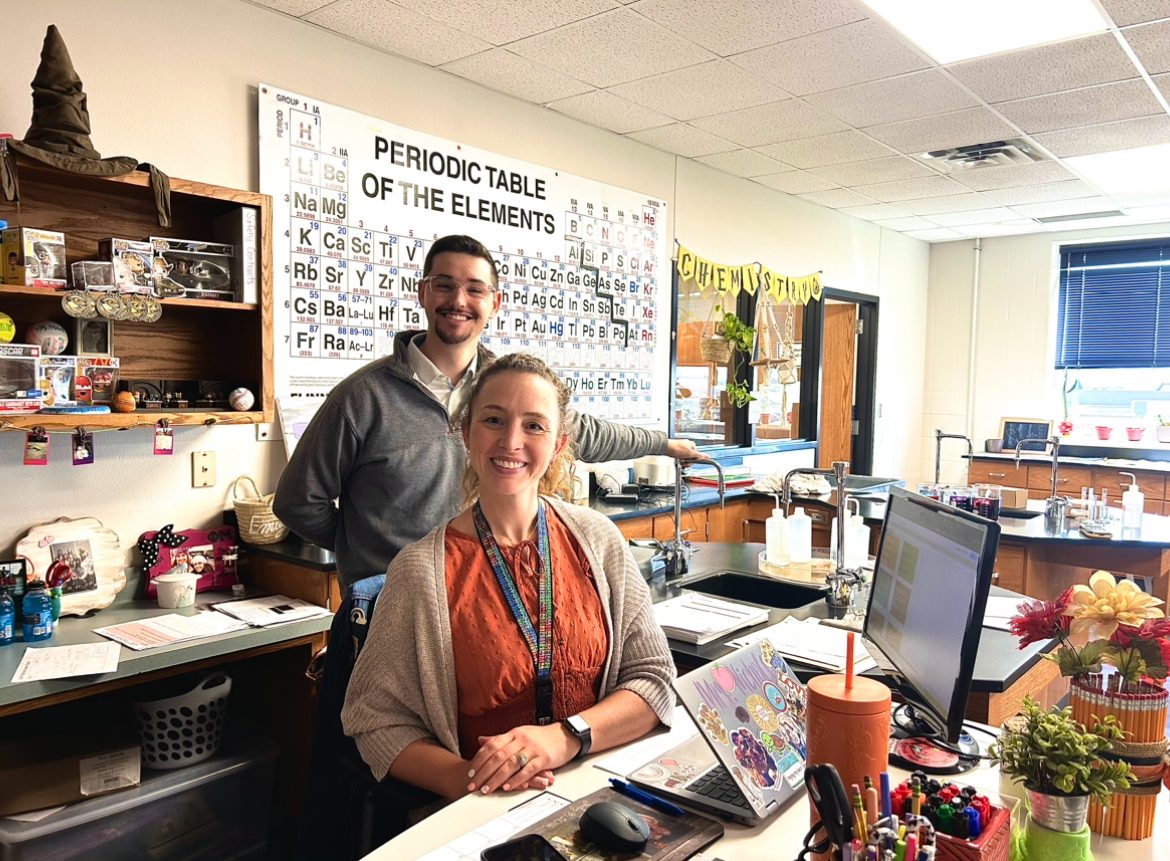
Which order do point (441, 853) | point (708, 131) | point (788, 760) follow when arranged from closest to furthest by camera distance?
point (441, 853) < point (788, 760) < point (708, 131)

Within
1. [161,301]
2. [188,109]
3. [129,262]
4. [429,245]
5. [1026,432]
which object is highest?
[188,109]

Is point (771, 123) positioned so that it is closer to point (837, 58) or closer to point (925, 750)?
point (837, 58)

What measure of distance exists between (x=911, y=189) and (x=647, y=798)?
17.0ft

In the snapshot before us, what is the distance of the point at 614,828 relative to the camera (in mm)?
1065

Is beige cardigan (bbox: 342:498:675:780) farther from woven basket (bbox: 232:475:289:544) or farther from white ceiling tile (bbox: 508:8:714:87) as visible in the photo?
white ceiling tile (bbox: 508:8:714:87)

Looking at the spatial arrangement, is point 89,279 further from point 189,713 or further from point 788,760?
point 788,760

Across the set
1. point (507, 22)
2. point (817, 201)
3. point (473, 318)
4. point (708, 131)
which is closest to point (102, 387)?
point (473, 318)

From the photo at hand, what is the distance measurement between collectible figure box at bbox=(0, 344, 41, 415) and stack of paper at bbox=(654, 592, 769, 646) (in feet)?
5.63

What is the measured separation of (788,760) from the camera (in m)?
1.25

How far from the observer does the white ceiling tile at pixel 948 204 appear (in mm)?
5750

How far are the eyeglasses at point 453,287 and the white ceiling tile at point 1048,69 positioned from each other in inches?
91.4

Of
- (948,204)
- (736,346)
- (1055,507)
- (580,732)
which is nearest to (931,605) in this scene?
(580,732)

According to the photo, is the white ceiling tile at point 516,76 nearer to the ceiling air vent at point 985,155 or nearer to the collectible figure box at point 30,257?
the collectible figure box at point 30,257

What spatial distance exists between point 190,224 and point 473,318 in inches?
45.5
